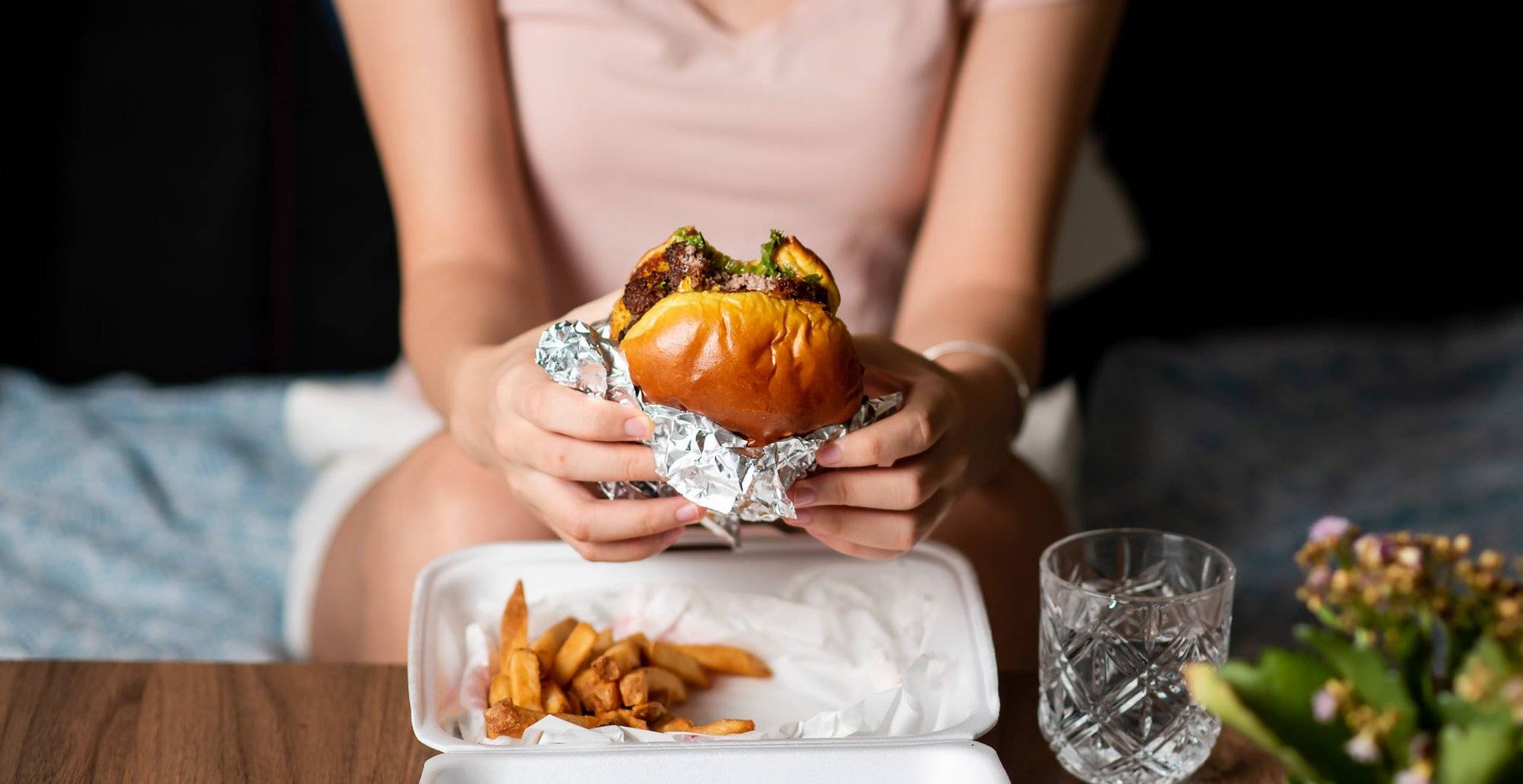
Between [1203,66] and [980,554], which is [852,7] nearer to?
[980,554]

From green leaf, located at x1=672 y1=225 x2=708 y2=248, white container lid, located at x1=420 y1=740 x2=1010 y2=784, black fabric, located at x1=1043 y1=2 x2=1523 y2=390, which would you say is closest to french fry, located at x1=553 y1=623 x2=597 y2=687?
white container lid, located at x1=420 y1=740 x2=1010 y2=784

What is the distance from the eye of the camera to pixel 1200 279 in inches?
116

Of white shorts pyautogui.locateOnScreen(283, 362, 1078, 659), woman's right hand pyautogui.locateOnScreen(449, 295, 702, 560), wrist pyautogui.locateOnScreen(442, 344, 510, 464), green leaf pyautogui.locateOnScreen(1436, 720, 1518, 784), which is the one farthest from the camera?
white shorts pyautogui.locateOnScreen(283, 362, 1078, 659)

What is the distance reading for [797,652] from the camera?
3.07 ft

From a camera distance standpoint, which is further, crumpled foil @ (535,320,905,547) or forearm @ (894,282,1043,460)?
forearm @ (894,282,1043,460)

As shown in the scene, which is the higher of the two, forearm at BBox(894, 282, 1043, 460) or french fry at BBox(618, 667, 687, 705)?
forearm at BBox(894, 282, 1043, 460)

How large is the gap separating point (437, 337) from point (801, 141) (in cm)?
50

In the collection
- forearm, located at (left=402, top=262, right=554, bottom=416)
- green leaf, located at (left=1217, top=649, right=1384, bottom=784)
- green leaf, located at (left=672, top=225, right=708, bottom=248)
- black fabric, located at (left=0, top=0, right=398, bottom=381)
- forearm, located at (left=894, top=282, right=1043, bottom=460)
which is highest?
green leaf, located at (left=672, top=225, right=708, bottom=248)

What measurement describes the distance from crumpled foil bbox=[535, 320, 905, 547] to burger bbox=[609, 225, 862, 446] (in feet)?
0.03

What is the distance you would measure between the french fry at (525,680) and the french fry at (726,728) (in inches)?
3.9

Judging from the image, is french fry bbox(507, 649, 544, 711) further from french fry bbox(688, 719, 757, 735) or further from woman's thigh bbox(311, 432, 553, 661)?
woman's thigh bbox(311, 432, 553, 661)

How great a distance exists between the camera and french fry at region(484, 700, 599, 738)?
79cm

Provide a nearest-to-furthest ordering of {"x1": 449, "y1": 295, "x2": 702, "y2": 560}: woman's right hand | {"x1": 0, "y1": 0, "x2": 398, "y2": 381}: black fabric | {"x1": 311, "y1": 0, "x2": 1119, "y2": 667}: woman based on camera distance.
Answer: {"x1": 449, "y1": 295, "x2": 702, "y2": 560}: woman's right hand → {"x1": 311, "y1": 0, "x2": 1119, "y2": 667}: woman → {"x1": 0, "y1": 0, "x2": 398, "y2": 381}: black fabric

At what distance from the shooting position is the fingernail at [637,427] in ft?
2.70
